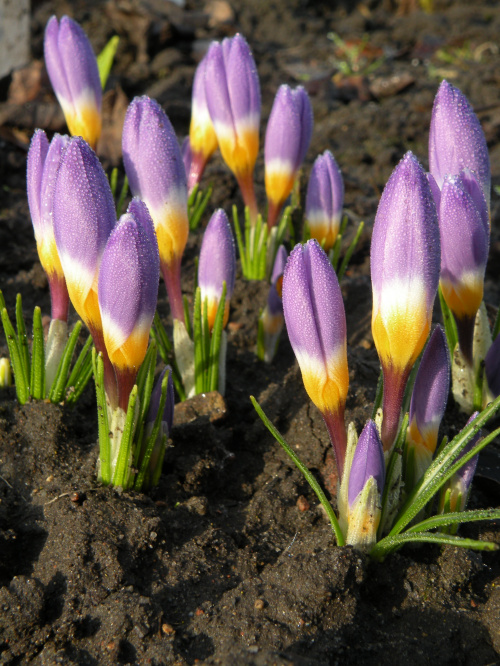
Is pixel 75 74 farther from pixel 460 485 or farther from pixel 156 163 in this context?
pixel 460 485

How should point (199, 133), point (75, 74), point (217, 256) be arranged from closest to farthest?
point (217, 256)
point (75, 74)
point (199, 133)

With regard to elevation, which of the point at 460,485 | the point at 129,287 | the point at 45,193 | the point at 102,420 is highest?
the point at 45,193

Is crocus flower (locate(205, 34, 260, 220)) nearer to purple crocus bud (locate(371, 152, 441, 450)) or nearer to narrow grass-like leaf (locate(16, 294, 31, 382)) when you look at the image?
narrow grass-like leaf (locate(16, 294, 31, 382))

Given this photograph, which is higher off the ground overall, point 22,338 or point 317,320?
point 317,320

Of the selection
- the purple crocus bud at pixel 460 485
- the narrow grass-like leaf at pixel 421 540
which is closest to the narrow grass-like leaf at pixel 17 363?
the narrow grass-like leaf at pixel 421 540

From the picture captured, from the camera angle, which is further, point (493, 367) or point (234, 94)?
point (234, 94)

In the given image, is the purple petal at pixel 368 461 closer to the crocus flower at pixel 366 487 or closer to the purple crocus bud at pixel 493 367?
the crocus flower at pixel 366 487

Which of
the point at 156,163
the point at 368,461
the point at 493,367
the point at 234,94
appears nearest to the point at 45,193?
the point at 156,163
